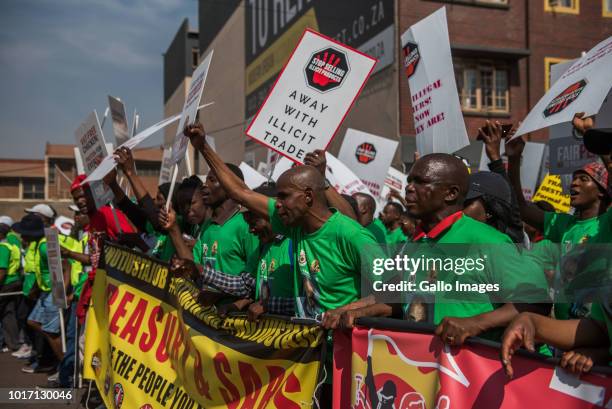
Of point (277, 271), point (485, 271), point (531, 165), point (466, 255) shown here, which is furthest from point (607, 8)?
point (485, 271)

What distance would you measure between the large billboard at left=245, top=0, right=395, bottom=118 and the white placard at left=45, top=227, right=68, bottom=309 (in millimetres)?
14865

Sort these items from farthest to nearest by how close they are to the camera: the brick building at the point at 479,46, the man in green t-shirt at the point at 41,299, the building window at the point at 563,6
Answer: the building window at the point at 563,6
the brick building at the point at 479,46
the man in green t-shirt at the point at 41,299

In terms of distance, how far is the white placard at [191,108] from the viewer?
4.34 m

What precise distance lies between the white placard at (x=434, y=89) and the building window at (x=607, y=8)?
67.0ft

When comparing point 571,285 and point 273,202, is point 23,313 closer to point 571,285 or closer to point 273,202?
point 273,202

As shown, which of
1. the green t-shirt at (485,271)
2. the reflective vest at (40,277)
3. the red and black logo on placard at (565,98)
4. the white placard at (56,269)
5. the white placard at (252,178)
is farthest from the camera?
the reflective vest at (40,277)

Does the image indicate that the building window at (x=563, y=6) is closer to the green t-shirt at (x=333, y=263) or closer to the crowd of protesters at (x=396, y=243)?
the crowd of protesters at (x=396, y=243)

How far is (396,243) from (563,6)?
810 inches

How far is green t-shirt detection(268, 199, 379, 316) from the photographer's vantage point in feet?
11.0

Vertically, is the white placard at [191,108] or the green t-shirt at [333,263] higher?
the white placard at [191,108]

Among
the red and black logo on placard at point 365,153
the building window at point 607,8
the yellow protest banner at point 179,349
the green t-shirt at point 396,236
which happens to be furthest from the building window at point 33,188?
the yellow protest banner at point 179,349

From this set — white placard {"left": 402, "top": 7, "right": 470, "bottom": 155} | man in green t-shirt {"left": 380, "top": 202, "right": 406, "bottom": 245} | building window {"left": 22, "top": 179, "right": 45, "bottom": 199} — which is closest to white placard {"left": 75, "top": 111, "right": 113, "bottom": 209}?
white placard {"left": 402, "top": 7, "right": 470, "bottom": 155}

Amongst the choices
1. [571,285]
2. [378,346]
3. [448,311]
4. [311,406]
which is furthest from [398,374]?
[571,285]

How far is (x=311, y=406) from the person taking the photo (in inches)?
122
